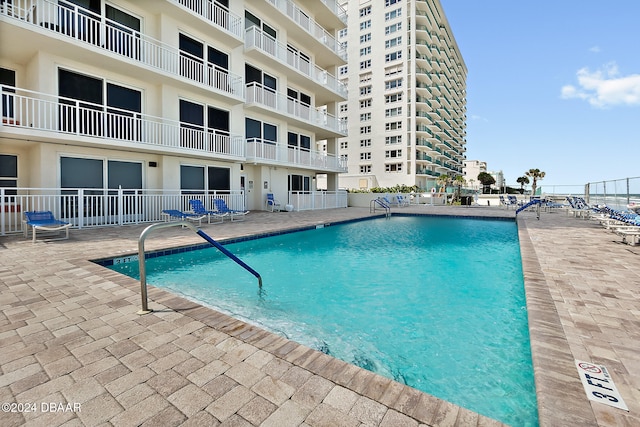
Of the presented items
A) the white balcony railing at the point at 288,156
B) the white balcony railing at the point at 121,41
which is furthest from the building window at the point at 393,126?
the white balcony railing at the point at 121,41

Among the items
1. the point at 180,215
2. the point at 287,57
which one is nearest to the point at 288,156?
the point at 287,57

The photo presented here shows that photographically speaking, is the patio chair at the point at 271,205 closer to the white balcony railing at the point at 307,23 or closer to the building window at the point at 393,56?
the white balcony railing at the point at 307,23

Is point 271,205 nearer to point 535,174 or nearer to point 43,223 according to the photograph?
point 43,223

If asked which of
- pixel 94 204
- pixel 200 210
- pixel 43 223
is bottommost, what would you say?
pixel 43 223

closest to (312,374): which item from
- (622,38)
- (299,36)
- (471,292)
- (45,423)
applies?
(45,423)

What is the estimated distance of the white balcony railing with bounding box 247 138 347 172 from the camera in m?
15.0

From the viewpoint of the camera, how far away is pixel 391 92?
40.8m

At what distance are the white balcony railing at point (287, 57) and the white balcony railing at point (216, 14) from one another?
2.13 feet

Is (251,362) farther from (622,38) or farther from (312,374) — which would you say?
(622,38)

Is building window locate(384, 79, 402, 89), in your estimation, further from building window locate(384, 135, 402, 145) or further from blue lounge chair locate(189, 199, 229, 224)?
blue lounge chair locate(189, 199, 229, 224)

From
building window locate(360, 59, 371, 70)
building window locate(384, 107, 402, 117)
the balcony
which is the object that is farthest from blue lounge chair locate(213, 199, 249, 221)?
building window locate(360, 59, 371, 70)

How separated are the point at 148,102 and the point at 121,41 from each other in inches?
83.2

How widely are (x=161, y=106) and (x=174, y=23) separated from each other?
3.48m

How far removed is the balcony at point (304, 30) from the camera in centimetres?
1632
